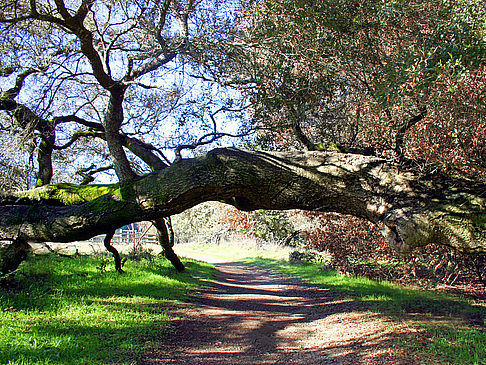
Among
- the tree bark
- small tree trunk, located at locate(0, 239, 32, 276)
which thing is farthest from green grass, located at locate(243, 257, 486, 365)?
small tree trunk, located at locate(0, 239, 32, 276)

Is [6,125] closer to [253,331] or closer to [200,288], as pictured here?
[200,288]

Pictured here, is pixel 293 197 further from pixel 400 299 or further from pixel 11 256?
pixel 11 256

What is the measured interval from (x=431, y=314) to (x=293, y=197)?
3840mm

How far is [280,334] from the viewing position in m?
6.39

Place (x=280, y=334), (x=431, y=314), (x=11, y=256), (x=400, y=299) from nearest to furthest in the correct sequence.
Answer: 1. (x=280, y=334)
2. (x=11, y=256)
3. (x=431, y=314)
4. (x=400, y=299)

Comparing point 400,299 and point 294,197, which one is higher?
point 294,197

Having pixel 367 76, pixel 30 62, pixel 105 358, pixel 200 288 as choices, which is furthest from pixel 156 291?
pixel 367 76

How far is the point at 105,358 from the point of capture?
175 inches

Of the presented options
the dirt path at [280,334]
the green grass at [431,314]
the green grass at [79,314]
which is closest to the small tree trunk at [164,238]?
the green grass at [79,314]

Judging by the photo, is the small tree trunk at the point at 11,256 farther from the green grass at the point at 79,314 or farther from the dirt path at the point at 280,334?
the dirt path at the point at 280,334

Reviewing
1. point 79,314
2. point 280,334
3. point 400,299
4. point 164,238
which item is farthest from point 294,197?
point 164,238

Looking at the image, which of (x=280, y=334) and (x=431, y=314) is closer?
(x=280, y=334)

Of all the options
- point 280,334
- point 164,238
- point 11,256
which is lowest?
point 280,334

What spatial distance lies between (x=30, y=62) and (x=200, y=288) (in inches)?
309
